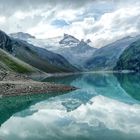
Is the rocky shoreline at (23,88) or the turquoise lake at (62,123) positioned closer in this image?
the turquoise lake at (62,123)

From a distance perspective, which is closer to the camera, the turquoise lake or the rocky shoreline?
the turquoise lake

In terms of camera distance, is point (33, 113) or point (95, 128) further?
point (33, 113)

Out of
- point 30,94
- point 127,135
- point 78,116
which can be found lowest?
point 127,135

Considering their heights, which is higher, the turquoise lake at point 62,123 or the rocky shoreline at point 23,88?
the rocky shoreline at point 23,88

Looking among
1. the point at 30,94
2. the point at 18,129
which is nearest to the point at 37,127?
the point at 18,129

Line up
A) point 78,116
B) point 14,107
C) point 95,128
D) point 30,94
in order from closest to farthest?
point 95,128 → point 78,116 → point 14,107 → point 30,94

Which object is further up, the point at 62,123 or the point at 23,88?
the point at 23,88

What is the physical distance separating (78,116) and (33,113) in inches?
366

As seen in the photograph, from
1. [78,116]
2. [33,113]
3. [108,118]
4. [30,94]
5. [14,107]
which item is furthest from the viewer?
[30,94]

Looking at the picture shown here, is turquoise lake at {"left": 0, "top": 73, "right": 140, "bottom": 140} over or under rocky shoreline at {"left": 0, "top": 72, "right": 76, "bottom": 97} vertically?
under

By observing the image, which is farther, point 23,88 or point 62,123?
point 23,88

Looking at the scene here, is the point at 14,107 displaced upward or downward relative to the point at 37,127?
upward

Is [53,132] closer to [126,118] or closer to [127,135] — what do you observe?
[127,135]

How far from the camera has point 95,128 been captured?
5084cm
